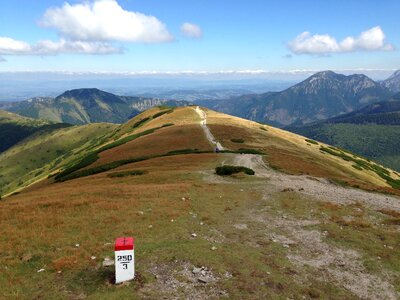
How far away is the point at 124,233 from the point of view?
22391mm

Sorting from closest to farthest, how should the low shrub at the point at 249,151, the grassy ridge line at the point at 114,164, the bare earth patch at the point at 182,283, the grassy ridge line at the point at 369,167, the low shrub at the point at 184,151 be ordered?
the bare earth patch at the point at 182,283, the grassy ridge line at the point at 114,164, the low shrub at the point at 249,151, the low shrub at the point at 184,151, the grassy ridge line at the point at 369,167

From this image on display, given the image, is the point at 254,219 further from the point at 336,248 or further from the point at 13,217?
the point at 13,217

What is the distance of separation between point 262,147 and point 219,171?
102ft

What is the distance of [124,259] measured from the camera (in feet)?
51.3

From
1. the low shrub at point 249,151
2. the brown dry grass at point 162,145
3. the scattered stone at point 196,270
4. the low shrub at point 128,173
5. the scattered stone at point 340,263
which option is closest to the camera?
the scattered stone at point 196,270

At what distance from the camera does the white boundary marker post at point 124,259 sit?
15469 mm

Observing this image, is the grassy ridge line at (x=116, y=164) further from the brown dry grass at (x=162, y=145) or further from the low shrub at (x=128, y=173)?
the low shrub at (x=128, y=173)

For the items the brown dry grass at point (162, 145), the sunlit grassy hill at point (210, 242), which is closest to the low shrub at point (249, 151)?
the brown dry grass at point (162, 145)

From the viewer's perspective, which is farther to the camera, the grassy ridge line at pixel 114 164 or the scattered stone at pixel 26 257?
the grassy ridge line at pixel 114 164

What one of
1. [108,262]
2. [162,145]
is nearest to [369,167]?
[162,145]

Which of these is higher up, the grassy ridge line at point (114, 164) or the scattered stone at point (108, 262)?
the scattered stone at point (108, 262)

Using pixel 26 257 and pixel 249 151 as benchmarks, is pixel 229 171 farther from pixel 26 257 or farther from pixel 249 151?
pixel 26 257

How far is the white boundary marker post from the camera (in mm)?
15469

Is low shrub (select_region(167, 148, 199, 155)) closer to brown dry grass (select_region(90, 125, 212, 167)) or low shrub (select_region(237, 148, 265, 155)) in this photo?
brown dry grass (select_region(90, 125, 212, 167))
